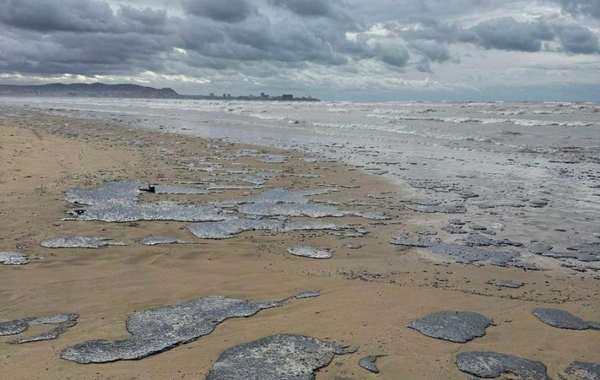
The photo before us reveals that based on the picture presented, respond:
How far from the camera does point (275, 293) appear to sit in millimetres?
5223

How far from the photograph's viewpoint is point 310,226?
26.3 feet

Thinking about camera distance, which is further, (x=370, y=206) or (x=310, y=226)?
(x=370, y=206)

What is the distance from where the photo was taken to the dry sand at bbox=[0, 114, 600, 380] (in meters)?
3.80

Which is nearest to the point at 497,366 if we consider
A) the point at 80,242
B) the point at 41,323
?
the point at 41,323

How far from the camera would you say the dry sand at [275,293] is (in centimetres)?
380

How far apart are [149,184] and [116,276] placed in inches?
220

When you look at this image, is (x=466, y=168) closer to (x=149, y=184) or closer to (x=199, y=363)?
(x=149, y=184)

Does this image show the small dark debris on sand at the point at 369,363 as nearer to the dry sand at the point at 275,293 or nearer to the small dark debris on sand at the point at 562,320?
the dry sand at the point at 275,293

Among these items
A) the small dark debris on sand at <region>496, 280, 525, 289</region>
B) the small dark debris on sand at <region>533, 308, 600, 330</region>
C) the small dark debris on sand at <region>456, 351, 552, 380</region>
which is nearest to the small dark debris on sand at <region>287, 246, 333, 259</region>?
the small dark debris on sand at <region>496, 280, 525, 289</region>

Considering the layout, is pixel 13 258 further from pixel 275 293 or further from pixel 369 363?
pixel 369 363

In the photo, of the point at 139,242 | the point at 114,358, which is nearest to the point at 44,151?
the point at 139,242

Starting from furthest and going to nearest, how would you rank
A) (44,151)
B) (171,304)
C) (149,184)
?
(44,151), (149,184), (171,304)

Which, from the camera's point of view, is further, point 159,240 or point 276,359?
point 159,240

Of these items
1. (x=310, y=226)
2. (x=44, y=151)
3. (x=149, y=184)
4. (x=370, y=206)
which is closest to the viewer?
(x=310, y=226)
